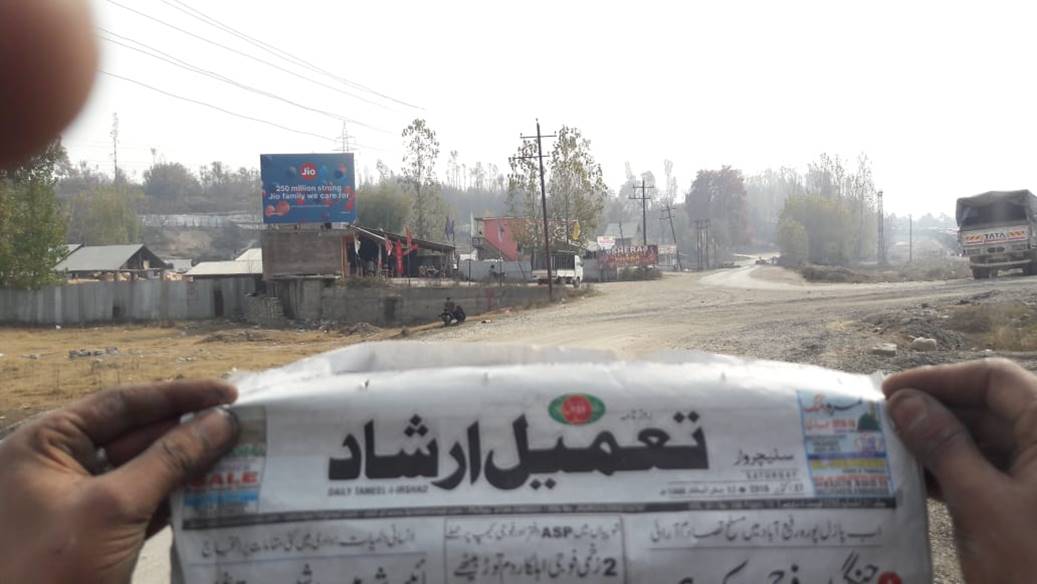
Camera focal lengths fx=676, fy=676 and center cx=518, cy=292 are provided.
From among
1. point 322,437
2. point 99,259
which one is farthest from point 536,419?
point 99,259

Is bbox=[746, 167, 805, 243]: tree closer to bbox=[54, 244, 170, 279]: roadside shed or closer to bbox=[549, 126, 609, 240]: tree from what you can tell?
bbox=[549, 126, 609, 240]: tree

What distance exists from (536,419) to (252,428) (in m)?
0.64

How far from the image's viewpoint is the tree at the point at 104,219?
288 feet

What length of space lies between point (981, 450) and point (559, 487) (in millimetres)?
900

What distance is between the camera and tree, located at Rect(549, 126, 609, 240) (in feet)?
167

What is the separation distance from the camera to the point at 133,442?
1485 mm

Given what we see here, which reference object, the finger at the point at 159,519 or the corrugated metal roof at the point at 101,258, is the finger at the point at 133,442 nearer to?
the finger at the point at 159,519

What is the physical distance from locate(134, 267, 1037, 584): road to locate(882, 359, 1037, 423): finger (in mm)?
2509

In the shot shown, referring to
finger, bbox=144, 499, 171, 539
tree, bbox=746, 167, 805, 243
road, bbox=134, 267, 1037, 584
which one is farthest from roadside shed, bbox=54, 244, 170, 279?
tree, bbox=746, 167, 805, 243

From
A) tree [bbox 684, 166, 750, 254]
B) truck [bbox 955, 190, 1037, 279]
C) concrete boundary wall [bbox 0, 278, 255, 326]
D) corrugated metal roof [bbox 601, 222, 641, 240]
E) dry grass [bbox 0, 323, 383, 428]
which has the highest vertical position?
tree [bbox 684, 166, 750, 254]

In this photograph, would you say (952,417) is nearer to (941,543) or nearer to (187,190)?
(941,543)

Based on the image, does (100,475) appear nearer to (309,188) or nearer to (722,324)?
(722,324)

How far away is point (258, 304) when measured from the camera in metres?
37.7

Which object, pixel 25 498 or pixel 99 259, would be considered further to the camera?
pixel 99 259
